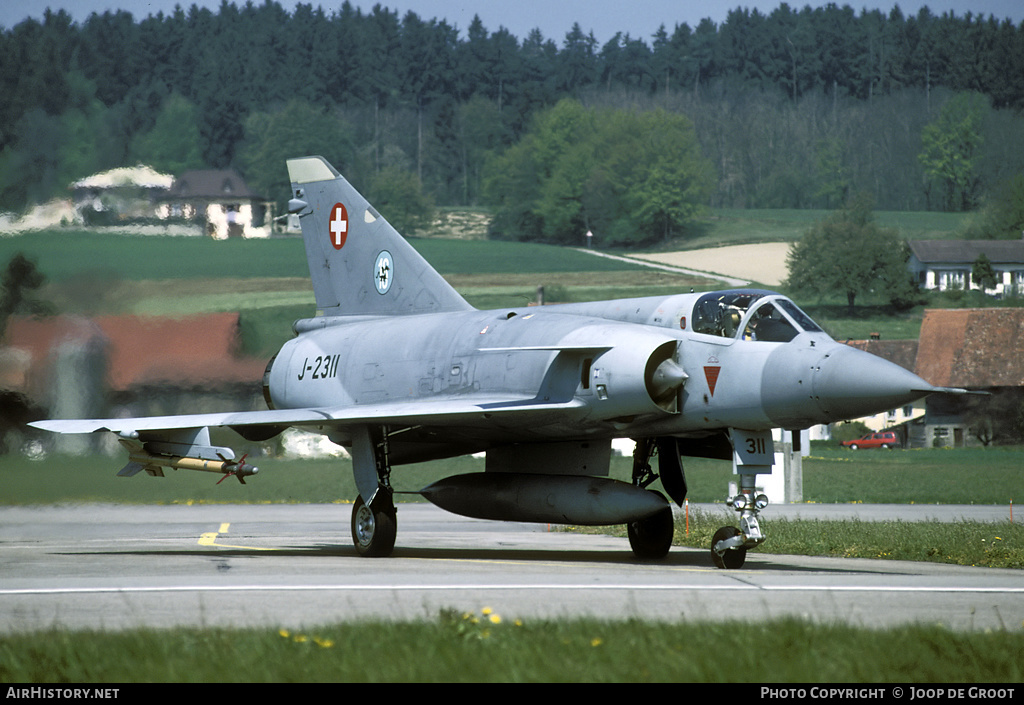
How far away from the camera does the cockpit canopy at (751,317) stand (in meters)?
12.1

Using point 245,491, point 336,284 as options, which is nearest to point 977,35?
point 245,491

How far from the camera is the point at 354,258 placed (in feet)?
57.7

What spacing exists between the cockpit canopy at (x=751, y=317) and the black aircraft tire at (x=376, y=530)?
4344 mm

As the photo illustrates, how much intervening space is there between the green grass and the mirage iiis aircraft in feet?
16.7

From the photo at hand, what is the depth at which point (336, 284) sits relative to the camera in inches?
701

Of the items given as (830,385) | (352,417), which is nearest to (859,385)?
(830,385)

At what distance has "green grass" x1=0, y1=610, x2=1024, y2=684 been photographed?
561 centimetres

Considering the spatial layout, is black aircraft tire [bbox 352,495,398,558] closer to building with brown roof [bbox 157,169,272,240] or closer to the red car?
building with brown roof [bbox 157,169,272,240]

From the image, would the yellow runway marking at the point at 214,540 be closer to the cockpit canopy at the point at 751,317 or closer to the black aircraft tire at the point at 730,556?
the black aircraft tire at the point at 730,556

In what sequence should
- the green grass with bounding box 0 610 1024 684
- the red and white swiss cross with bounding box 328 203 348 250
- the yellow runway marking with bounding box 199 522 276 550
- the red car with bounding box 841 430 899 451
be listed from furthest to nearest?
the red car with bounding box 841 430 899 451
the red and white swiss cross with bounding box 328 203 348 250
the yellow runway marking with bounding box 199 522 276 550
the green grass with bounding box 0 610 1024 684

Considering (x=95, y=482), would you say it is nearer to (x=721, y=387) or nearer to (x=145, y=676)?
(x=721, y=387)

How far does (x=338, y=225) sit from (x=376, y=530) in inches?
220

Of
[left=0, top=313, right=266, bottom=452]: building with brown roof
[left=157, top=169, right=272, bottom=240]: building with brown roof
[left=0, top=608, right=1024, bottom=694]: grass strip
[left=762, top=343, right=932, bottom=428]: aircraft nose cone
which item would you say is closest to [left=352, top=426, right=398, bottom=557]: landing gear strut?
[left=762, top=343, right=932, bottom=428]: aircraft nose cone

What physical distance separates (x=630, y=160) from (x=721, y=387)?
284ft
